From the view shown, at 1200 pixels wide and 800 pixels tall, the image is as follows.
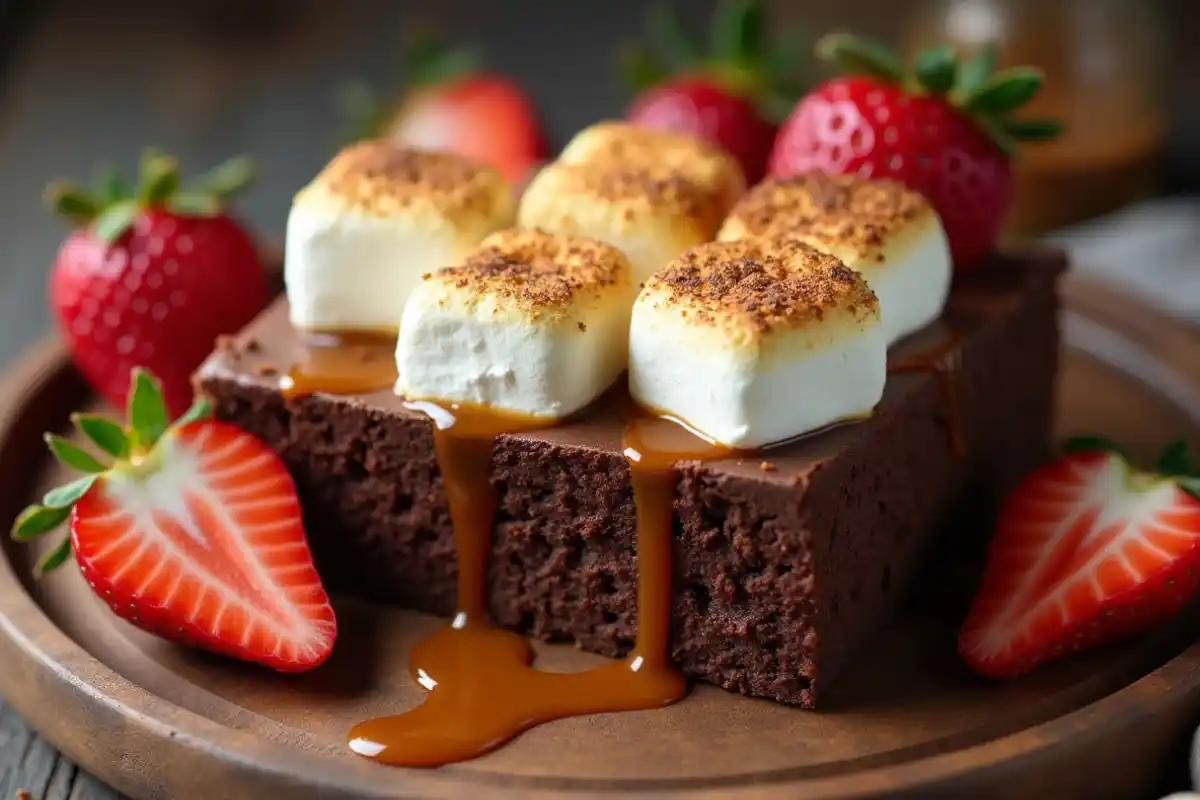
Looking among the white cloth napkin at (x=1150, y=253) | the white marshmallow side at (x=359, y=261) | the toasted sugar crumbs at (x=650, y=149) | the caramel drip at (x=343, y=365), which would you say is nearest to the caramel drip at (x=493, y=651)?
the caramel drip at (x=343, y=365)

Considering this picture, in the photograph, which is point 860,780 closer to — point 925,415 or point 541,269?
point 925,415

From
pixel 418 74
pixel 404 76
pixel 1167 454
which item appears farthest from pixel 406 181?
pixel 404 76

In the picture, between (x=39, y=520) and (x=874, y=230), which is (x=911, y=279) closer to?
(x=874, y=230)

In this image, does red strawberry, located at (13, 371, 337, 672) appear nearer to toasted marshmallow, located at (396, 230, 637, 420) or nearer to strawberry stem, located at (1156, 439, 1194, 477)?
toasted marshmallow, located at (396, 230, 637, 420)

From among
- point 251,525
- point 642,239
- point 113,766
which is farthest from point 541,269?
point 113,766

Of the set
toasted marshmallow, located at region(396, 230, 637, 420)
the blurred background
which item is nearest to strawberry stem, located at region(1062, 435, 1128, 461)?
toasted marshmallow, located at region(396, 230, 637, 420)

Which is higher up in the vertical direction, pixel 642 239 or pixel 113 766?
pixel 642 239

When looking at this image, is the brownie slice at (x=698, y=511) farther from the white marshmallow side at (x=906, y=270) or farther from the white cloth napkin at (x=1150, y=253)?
the white cloth napkin at (x=1150, y=253)
